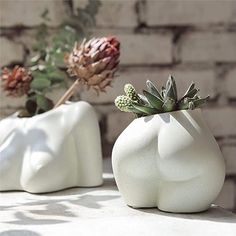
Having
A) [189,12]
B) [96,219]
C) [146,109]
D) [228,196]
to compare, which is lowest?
[228,196]

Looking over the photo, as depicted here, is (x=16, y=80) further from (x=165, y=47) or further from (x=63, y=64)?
(x=165, y=47)

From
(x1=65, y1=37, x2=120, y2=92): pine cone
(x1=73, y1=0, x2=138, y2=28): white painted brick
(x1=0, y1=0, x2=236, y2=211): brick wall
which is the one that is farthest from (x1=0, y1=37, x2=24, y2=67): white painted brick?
(x1=65, y1=37, x2=120, y2=92): pine cone

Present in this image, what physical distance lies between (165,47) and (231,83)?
134mm

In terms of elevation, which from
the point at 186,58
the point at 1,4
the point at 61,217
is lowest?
the point at 61,217

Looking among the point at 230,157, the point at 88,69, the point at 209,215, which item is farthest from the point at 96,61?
the point at 230,157

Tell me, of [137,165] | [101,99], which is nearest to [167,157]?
[137,165]

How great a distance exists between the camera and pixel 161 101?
1.76 feet

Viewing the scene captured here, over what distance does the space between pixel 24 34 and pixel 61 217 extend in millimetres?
A: 444

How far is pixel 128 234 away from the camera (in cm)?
45

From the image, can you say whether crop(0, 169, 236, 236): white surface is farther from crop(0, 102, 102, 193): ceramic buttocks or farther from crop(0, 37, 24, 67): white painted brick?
crop(0, 37, 24, 67): white painted brick

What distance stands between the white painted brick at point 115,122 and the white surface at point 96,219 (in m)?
0.28

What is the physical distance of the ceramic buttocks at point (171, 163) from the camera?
51 cm

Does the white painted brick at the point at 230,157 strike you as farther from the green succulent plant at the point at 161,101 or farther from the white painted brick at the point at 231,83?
the green succulent plant at the point at 161,101

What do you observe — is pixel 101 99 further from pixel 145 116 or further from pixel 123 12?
pixel 145 116
